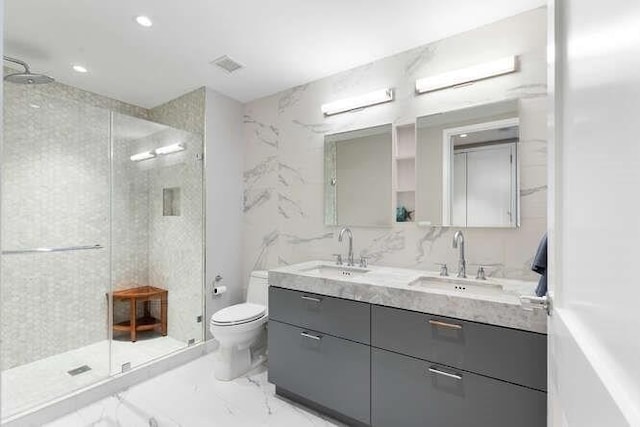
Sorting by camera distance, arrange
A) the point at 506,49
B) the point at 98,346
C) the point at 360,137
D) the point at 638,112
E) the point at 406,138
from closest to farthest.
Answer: the point at 638,112, the point at 506,49, the point at 406,138, the point at 360,137, the point at 98,346

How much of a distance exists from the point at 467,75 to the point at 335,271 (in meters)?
1.60

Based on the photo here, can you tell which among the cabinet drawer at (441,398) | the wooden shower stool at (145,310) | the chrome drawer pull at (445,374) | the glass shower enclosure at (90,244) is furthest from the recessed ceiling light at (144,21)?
the chrome drawer pull at (445,374)

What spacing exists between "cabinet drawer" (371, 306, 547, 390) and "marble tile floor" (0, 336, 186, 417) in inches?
79.5

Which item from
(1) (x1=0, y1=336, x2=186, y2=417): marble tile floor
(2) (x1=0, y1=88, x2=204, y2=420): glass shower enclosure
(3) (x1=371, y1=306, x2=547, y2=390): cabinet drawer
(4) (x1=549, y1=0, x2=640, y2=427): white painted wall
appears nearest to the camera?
(4) (x1=549, y1=0, x2=640, y2=427): white painted wall

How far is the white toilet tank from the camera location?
8.92 ft

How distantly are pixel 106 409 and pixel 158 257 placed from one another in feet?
4.23

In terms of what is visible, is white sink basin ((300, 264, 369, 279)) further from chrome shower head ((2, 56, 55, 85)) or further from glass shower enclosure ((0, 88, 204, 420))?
chrome shower head ((2, 56, 55, 85))

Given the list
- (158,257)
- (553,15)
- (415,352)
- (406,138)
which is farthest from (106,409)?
(553,15)

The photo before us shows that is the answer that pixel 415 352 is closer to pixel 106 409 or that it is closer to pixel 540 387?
pixel 540 387

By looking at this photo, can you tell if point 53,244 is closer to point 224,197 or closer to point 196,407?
point 224,197

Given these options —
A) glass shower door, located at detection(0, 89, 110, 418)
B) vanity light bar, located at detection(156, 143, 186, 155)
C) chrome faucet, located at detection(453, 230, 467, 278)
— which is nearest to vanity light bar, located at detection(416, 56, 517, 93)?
chrome faucet, located at detection(453, 230, 467, 278)

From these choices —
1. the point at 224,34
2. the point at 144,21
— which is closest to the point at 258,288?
the point at 224,34

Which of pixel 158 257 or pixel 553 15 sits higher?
pixel 553 15

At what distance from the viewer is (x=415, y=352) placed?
1.52 m
